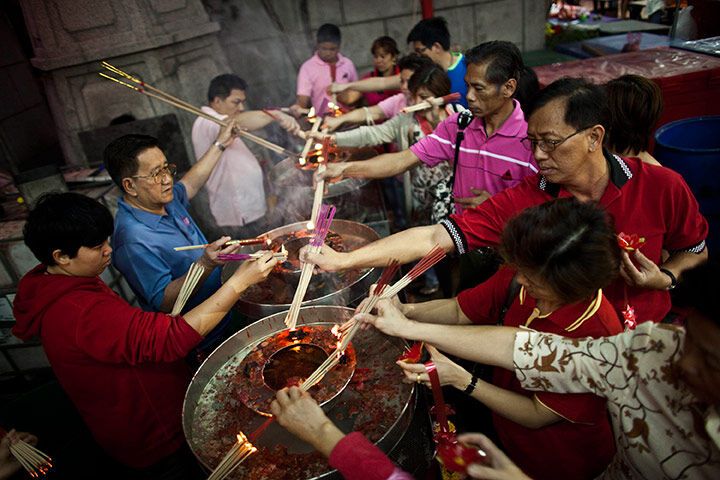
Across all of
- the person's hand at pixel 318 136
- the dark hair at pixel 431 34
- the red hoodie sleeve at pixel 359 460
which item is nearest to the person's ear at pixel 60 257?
the red hoodie sleeve at pixel 359 460

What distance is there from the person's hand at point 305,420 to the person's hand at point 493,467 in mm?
499

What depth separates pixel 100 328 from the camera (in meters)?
2.09

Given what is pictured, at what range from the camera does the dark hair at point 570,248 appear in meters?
1.64

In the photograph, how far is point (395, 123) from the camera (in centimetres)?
470

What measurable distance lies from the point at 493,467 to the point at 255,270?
1.54 meters

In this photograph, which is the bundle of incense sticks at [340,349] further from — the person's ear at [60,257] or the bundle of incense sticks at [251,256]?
the person's ear at [60,257]

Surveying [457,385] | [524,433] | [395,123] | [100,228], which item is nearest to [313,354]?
[457,385]

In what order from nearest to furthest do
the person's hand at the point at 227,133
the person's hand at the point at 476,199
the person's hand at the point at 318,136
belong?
the person's hand at the point at 476,199 → the person's hand at the point at 227,133 → the person's hand at the point at 318,136

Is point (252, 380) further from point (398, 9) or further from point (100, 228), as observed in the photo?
point (398, 9)

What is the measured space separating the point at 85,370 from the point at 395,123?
12.0 feet

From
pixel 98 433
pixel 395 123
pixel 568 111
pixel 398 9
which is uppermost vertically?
pixel 398 9

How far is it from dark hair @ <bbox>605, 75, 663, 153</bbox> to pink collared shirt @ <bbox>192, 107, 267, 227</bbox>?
3423 millimetres

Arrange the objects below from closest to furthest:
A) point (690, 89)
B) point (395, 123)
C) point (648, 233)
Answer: point (648, 233), point (395, 123), point (690, 89)

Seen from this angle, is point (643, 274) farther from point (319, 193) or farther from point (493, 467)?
point (319, 193)
